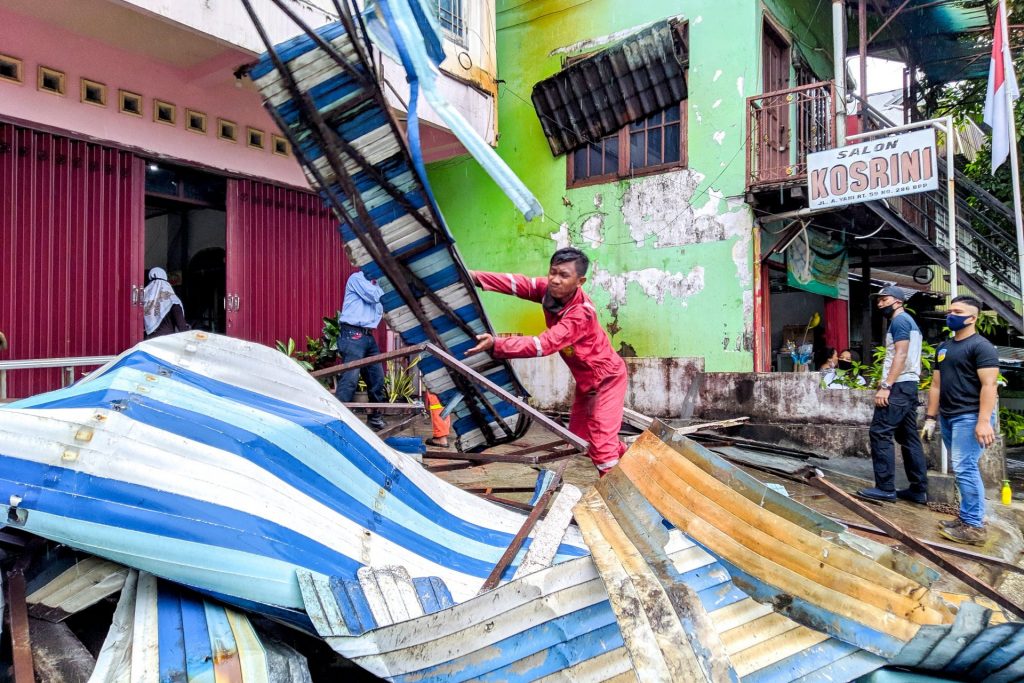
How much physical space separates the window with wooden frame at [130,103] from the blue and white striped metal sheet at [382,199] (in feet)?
12.8

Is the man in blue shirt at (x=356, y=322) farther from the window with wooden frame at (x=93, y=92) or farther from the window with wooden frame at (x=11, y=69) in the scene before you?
the window with wooden frame at (x=11, y=69)

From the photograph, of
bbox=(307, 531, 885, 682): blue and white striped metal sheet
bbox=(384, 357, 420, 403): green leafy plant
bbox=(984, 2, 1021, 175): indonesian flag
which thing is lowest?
bbox=(307, 531, 885, 682): blue and white striped metal sheet

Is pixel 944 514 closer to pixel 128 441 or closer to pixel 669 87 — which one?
pixel 128 441

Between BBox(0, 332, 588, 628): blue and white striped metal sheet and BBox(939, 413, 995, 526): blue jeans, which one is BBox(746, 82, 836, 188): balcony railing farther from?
BBox(0, 332, 588, 628): blue and white striped metal sheet

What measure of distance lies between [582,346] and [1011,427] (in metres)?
7.77

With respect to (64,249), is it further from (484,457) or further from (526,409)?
(526,409)

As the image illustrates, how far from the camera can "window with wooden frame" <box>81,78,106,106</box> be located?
598 cm

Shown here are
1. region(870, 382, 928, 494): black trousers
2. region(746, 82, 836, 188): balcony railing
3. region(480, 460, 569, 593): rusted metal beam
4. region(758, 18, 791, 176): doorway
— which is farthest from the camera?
region(758, 18, 791, 176): doorway

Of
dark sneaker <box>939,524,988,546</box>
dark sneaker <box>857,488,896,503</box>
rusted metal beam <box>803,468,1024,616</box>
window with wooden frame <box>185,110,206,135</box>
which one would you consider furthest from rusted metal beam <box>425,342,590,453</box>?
window with wooden frame <box>185,110,206,135</box>

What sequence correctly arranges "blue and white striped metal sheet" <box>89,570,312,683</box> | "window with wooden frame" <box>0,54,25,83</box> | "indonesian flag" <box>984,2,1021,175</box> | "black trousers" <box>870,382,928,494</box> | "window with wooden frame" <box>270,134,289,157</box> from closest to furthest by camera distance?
"blue and white striped metal sheet" <box>89,570,312,683</box> < "black trousers" <box>870,382,928,494</box> < "window with wooden frame" <box>0,54,25,83</box> < "indonesian flag" <box>984,2,1021,175</box> < "window with wooden frame" <box>270,134,289,157</box>

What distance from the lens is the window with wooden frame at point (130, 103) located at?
247 inches

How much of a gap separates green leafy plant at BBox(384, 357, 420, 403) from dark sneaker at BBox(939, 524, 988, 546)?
5873 millimetres

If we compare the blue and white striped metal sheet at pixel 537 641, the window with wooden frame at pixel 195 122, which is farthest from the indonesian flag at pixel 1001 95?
the window with wooden frame at pixel 195 122

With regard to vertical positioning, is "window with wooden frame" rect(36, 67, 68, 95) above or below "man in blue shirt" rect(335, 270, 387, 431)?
above
